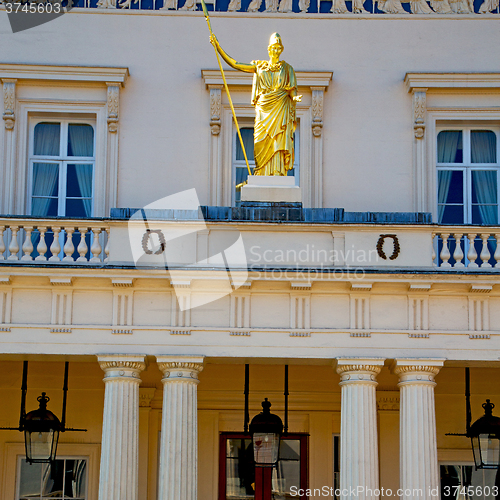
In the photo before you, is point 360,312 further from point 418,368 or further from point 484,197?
point 484,197

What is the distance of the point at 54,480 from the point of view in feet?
54.0

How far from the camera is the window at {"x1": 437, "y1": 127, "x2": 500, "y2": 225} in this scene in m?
16.8

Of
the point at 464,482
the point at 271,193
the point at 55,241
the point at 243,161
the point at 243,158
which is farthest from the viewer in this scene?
the point at 243,158

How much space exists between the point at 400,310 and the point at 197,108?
16.9ft

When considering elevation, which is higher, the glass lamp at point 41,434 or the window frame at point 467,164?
the window frame at point 467,164

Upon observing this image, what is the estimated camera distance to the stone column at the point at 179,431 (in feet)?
43.7

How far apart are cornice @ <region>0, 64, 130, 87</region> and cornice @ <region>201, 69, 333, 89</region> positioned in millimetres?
1391

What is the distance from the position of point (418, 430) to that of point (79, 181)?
7040 millimetres

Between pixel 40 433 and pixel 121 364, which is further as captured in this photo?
pixel 40 433

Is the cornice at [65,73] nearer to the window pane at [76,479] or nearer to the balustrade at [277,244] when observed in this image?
the balustrade at [277,244]

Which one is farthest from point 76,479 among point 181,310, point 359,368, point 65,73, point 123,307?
point 65,73

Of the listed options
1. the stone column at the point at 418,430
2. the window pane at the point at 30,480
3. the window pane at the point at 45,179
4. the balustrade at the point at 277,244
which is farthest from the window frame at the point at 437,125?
the window pane at the point at 30,480

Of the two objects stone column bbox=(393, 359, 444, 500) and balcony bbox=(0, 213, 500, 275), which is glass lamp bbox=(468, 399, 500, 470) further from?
balcony bbox=(0, 213, 500, 275)

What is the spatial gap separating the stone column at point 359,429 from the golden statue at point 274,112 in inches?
128
